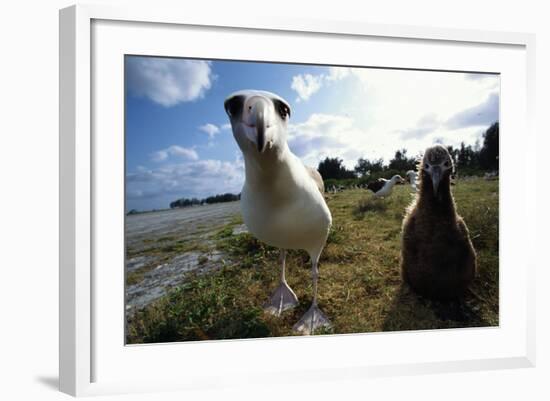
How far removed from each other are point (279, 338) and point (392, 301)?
1.00 m

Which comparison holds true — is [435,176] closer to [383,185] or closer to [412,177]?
[412,177]

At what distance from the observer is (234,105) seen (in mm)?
3199

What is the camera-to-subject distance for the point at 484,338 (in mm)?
4043

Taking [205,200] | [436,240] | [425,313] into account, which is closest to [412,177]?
[436,240]

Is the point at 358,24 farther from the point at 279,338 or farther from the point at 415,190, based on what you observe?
the point at 279,338

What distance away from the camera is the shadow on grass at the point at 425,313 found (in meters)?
3.88

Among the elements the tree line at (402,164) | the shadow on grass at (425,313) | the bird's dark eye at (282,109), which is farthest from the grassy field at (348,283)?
the bird's dark eye at (282,109)

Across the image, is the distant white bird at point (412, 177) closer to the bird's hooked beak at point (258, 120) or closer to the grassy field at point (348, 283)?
Answer: the grassy field at point (348, 283)

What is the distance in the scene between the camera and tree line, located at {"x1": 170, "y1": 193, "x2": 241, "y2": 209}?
11.0 feet

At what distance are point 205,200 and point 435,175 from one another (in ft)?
5.85

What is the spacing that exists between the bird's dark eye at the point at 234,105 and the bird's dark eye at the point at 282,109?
0.81ft

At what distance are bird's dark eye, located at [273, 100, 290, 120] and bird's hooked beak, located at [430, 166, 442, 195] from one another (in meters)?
1.24

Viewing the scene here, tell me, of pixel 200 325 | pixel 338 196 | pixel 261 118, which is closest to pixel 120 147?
pixel 261 118

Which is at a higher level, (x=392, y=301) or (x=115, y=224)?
(x=115, y=224)
